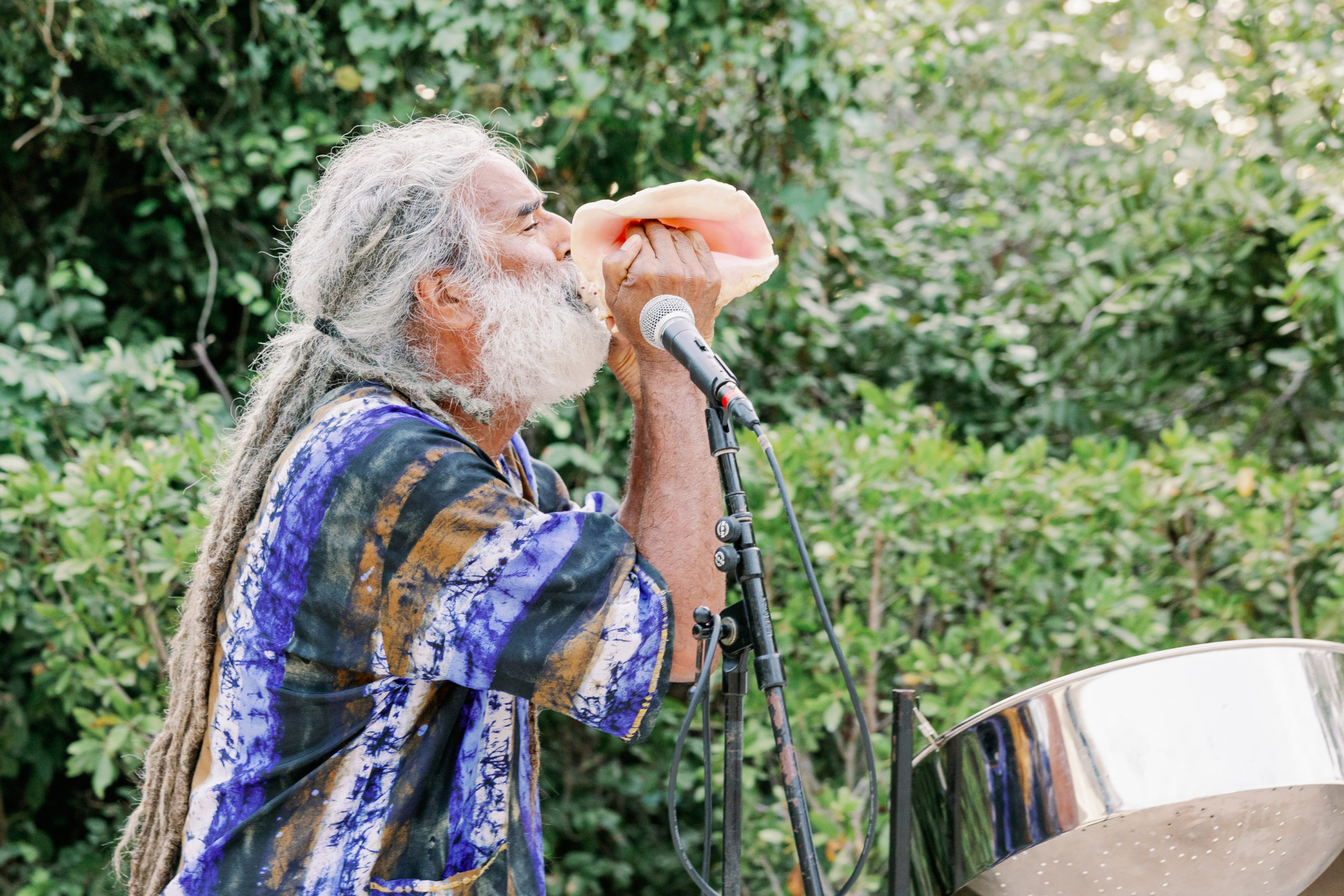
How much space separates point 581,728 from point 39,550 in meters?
1.56

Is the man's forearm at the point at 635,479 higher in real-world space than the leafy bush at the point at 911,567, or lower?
lower

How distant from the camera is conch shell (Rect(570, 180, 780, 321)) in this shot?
129 cm

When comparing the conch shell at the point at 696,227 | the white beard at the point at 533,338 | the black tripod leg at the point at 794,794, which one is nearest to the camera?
the black tripod leg at the point at 794,794

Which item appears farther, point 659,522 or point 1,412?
point 1,412

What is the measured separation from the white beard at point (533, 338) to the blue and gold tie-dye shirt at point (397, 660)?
17 centimetres

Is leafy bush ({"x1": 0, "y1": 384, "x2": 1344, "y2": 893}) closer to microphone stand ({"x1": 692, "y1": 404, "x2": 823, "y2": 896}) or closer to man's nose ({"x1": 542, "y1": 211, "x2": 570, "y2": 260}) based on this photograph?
man's nose ({"x1": 542, "y1": 211, "x2": 570, "y2": 260})

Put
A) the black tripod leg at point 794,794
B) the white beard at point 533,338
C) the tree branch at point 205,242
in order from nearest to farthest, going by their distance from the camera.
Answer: the black tripod leg at point 794,794 < the white beard at point 533,338 < the tree branch at point 205,242

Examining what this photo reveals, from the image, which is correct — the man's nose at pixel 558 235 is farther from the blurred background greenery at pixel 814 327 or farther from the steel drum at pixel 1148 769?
the blurred background greenery at pixel 814 327

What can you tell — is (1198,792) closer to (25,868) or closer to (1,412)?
(1,412)

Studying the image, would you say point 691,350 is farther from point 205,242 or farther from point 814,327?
point 205,242

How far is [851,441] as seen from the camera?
2.49m

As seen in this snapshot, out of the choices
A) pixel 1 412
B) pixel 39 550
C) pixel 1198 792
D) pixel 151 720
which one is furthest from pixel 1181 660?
pixel 1 412

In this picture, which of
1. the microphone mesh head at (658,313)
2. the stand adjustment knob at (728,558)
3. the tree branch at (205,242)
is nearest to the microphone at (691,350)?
the microphone mesh head at (658,313)

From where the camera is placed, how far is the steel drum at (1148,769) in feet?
3.53
